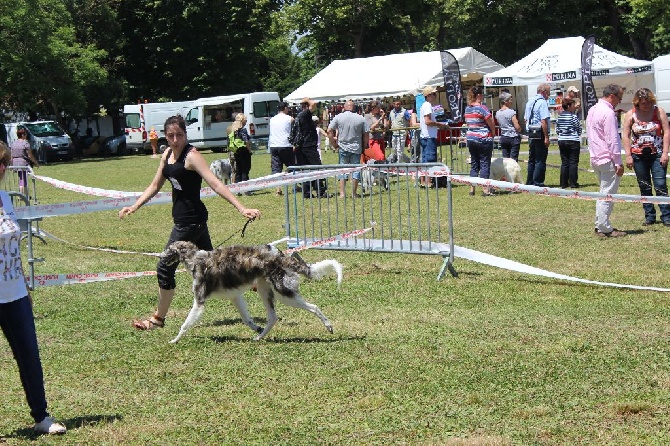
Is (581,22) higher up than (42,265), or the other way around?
(581,22)

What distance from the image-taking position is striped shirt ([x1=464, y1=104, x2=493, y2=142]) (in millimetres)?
17375

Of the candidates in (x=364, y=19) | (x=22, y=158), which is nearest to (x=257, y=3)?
(x=364, y=19)

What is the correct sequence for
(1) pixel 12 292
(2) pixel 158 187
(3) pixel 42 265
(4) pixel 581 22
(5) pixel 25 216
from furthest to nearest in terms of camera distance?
(4) pixel 581 22
(3) pixel 42 265
(5) pixel 25 216
(2) pixel 158 187
(1) pixel 12 292

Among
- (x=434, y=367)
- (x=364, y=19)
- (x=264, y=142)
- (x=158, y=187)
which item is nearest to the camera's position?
(x=434, y=367)

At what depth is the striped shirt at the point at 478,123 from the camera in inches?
684

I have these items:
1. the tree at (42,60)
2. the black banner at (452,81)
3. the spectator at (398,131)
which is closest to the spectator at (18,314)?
the spectator at (398,131)

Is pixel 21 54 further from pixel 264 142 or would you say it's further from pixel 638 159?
pixel 638 159

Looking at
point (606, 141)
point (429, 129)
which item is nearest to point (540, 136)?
point (429, 129)

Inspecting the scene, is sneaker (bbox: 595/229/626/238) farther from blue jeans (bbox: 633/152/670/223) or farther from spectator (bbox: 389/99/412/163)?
spectator (bbox: 389/99/412/163)

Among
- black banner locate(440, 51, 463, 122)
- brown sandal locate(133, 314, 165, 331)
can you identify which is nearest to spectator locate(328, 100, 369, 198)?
black banner locate(440, 51, 463, 122)

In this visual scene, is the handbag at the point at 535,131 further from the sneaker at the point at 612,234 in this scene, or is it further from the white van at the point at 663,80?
the white van at the point at 663,80

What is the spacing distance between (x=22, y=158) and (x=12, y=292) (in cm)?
1717

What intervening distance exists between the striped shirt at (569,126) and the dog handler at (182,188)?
11.7 metres

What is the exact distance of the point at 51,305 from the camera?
1007cm
